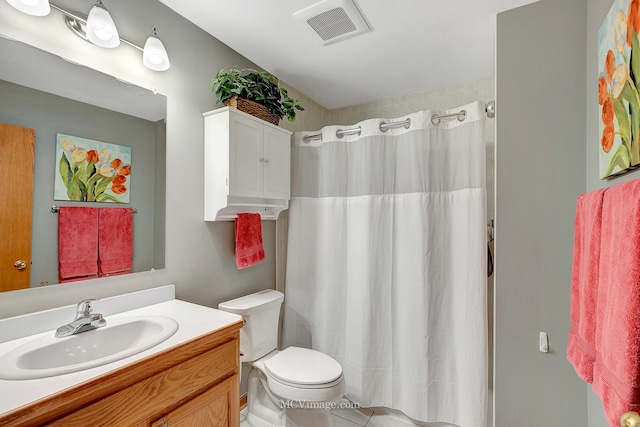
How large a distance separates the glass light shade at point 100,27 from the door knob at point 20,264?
95 cm

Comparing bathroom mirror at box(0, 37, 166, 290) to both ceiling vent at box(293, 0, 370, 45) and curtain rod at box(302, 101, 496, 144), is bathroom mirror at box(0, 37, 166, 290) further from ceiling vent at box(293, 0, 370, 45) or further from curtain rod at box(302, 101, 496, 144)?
curtain rod at box(302, 101, 496, 144)

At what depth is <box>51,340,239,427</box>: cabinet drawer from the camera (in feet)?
2.58

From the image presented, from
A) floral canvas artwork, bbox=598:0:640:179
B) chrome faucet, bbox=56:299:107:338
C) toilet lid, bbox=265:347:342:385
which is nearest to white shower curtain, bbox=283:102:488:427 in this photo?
toilet lid, bbox=265:347:342:385

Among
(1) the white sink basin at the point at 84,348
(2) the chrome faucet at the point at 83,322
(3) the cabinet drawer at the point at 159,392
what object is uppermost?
(2) the chrome faucet at the point at 83,322

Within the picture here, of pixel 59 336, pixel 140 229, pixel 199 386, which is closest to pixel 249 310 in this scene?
pixel 199 386

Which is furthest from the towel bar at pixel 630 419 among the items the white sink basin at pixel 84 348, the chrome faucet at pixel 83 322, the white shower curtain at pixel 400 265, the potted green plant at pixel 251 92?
the potted green plant at pixel 251 92

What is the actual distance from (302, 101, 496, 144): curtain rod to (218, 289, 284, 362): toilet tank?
124 centimetres

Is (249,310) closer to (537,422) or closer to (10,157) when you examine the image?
(10,157)

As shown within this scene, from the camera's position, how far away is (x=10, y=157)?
103 cm

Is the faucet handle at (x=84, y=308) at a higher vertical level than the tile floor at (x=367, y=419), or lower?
higher

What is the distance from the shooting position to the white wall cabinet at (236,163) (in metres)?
1.65

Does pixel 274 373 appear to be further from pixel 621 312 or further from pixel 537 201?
pixel 537 201

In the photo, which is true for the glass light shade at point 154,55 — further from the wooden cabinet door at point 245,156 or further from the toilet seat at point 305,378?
the toilet seat at point 305,378

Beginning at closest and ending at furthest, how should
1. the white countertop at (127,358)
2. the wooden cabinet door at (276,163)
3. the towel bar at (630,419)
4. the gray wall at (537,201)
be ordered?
the towel bar at (630,419)
the white countertop at (127,358)
the gray wall at (537,201)
the wooden cabinet door at (276,163)
